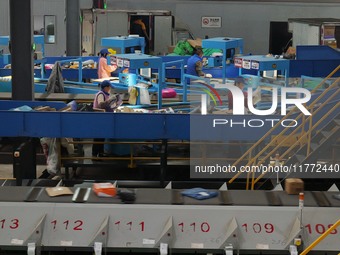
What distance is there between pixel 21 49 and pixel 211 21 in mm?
16380

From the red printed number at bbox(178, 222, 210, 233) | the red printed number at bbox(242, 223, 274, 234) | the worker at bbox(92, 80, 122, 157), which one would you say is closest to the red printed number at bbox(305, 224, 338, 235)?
the red printed number at bbox(242, 223, 274, 234)

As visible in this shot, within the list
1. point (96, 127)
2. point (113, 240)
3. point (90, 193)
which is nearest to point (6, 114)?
point (96, 127)

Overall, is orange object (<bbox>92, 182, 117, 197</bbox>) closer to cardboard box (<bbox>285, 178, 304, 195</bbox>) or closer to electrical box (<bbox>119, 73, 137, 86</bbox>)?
cardboard box (<bbox>285, 178, 304, 195</bbox>)

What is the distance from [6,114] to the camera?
12359mm

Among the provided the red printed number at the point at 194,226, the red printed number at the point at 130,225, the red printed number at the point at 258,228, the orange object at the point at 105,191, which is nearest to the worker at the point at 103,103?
the orange object at the point at 105,191

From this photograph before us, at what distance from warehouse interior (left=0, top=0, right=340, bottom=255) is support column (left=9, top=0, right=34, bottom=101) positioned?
2cm

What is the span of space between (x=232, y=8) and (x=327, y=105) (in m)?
17.8

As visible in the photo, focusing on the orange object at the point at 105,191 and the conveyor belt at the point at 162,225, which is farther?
the orange object at the point at 105,191

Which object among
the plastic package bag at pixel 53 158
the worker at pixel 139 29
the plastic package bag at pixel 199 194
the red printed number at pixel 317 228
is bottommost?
the plastic package bag at pixel 53 158

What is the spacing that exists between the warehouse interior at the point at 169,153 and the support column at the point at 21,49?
0.02 m

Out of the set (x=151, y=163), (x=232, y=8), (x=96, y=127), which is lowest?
(x=151, y=163)

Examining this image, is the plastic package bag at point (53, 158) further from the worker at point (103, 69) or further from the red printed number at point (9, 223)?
the worker at point (103, 69)

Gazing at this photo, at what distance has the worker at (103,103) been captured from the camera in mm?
13914

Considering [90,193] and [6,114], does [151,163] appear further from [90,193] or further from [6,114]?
[90,193]
